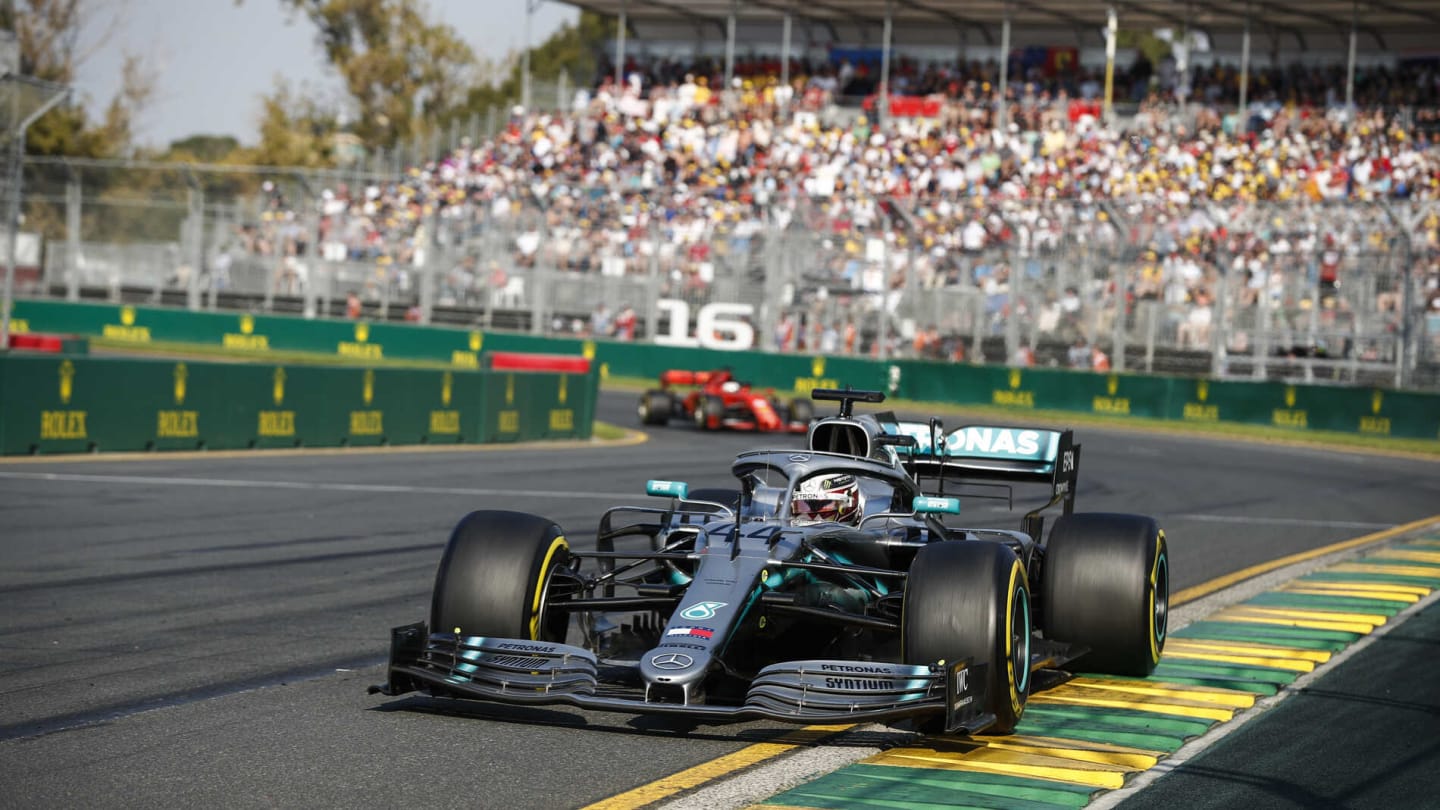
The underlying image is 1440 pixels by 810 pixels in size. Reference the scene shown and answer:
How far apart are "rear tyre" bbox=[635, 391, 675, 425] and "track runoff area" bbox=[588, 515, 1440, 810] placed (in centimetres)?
1619

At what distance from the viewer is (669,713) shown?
6289 millimetres

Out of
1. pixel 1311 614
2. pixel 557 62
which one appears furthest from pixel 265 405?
pixel 557 62

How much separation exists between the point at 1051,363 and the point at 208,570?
80.5 ft

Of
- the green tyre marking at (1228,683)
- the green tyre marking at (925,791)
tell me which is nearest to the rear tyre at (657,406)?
the green tyre marking at (1228,683)

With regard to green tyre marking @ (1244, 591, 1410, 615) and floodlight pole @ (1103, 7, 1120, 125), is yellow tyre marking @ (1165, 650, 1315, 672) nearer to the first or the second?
green tyre marking @ (1244, 591, 1410, 615)

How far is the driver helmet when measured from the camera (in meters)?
8.23

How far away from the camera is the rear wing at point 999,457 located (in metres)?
9.88

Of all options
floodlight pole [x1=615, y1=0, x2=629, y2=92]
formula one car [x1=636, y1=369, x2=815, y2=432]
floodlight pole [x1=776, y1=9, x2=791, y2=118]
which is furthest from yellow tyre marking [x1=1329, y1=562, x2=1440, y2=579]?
floodlight pole [x1=615, y1=0, x2=629, y2=92]

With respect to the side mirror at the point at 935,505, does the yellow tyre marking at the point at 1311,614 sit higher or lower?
lower

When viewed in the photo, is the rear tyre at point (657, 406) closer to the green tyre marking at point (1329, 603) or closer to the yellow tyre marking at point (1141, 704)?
the green tyre marking at point (1329, 603)

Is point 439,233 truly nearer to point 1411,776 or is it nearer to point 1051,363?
point 1051,363

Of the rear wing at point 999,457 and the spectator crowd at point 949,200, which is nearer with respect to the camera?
the rear wing at point 999,457

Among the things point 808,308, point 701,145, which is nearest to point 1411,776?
point 808,308

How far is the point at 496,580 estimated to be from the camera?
7.28 metres
